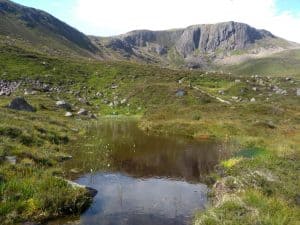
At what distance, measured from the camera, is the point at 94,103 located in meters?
81.5

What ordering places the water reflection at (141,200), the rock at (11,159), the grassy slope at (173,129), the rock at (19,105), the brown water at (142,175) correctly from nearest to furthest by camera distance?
the grassy slope at (173,129)
the water reflection at (141,200)
the brown water at (142,175)
the rock at (11,159)
the rock at (19,105)

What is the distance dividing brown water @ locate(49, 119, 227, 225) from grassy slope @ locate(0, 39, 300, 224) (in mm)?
1455

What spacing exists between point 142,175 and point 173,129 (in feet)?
76.8

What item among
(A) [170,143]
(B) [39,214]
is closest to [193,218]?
(B) [39,214]

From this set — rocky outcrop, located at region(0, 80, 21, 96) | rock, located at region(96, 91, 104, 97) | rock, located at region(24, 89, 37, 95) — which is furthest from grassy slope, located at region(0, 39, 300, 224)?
rock, located at region(24, 89, 37, 95)

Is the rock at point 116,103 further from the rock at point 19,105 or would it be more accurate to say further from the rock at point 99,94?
the rock at point 19,105

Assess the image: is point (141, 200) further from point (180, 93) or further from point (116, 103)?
point (180, 93)

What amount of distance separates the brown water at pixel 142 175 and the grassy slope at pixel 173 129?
→ 4.77 ft

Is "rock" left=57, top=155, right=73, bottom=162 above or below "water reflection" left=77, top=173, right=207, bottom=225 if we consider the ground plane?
below

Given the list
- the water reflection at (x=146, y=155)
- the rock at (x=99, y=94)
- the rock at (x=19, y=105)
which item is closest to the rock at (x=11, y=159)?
the water reflection at (x=146, y=155)

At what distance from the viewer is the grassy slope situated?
56.1 ft

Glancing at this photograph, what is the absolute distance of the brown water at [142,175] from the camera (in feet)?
59.4

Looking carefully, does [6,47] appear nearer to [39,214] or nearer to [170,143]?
[170,143]

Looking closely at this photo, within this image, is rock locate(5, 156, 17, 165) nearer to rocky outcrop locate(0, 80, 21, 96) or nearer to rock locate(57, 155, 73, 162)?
rock locate(57, 155, 73, 162)
